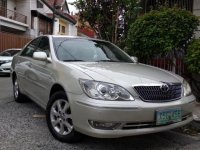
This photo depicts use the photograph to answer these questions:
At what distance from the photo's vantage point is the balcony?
1189 inches

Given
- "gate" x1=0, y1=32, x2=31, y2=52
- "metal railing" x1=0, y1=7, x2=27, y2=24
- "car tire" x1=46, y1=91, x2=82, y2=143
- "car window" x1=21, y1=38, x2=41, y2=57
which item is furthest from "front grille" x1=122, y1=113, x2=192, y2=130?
"metal railing" x1=0, y1=7, x2=27, y2=24

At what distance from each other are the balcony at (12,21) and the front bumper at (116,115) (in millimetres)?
26189

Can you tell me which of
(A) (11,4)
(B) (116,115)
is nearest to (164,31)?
(B) (116,115)

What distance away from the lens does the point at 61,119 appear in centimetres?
490

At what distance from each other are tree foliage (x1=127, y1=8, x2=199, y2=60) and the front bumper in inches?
135

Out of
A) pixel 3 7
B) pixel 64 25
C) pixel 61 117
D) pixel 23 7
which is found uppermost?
pixel 23 7

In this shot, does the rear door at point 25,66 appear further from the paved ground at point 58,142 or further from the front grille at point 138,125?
the front grille at point 138,125

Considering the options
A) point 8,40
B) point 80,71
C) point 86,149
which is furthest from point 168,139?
point 8,40

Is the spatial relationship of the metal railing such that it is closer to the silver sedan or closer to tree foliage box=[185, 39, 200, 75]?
tree foliage box=[185, 39, 200, 75]

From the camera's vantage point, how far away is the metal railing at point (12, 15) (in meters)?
30.8

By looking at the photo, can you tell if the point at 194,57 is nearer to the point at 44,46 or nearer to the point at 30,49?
the point at 44,46

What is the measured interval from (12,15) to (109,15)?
78.3 feet

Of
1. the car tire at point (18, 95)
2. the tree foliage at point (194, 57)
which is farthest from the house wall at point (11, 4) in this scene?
the tree foliage at point (194, 57)

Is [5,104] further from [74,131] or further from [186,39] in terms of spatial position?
[186,39]
